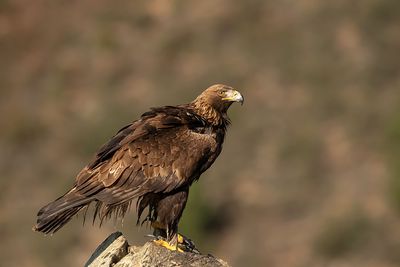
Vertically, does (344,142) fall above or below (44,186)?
above

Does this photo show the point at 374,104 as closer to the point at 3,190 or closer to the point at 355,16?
the point at 355,16

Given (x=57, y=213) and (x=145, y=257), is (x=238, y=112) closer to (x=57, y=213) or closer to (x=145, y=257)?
(x=57, y=213)

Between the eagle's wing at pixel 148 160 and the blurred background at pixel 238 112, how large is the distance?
21.9m

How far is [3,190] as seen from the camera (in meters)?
42.2

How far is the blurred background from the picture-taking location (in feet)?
128

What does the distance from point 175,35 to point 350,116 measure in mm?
8634

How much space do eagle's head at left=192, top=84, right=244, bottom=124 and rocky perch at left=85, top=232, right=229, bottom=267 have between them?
217cm

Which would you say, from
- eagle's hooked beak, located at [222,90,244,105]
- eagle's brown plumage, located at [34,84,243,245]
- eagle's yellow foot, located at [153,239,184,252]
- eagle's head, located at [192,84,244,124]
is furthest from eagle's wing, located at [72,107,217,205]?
eagle's hooked beak, located at [222,90,244,105]

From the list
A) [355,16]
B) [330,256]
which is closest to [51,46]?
[355,16]

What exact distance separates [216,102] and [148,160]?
1.49m

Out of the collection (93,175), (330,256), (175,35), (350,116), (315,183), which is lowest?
(93,175)

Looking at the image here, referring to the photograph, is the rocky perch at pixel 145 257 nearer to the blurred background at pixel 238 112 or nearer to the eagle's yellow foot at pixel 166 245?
the eagle's yellow foot at pixel 166 245

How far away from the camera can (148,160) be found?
13.6 metres

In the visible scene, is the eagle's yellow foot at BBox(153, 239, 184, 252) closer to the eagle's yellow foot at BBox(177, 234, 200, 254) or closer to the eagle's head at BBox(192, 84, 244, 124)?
the eagle's yellow foot at BBox(177, 234, 200, 254)
